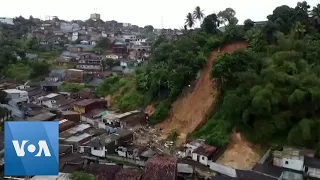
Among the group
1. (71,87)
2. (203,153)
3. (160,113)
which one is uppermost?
(71,87)

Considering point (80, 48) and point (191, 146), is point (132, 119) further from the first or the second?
point (80, 48)

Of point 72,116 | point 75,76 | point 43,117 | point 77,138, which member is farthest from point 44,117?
point 75,76

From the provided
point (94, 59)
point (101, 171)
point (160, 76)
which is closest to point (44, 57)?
point (94, 59)

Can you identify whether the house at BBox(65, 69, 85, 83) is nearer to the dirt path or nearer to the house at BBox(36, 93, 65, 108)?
the house at BBox(36, 93, 65, 108)

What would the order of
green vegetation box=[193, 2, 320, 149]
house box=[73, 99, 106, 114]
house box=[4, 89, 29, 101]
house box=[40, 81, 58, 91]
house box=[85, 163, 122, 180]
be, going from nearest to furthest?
house box=[85, 163, 122, 180] → green vegetation box=[193, 2, 320, 149] → house box=[73, 99, 106, 114] → house box=[4, 89, 29, 101] → house box=[40, 81, 58, 91]

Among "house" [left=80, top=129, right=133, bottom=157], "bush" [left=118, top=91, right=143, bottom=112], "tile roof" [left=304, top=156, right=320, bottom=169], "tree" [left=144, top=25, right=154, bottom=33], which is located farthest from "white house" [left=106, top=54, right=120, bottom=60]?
"tree" [left=144, top=25, right=154, bottom=33]

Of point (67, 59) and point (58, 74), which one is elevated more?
point (67, 59)

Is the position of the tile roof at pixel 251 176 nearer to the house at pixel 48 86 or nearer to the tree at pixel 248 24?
the tree at pixel 248 24

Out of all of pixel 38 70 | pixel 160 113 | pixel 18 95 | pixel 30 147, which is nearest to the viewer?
pixel 30 147
